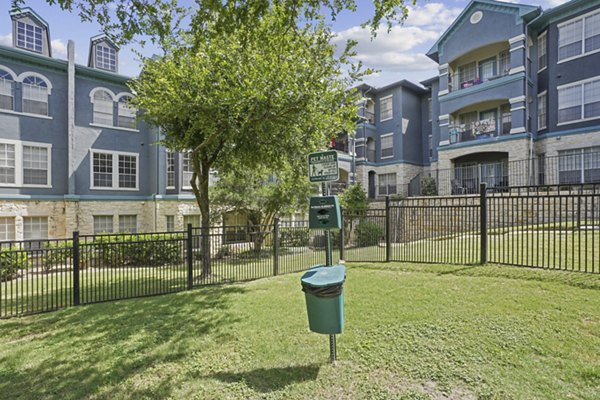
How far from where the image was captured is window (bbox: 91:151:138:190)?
17.1m

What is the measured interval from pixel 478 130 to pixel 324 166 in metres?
19.4

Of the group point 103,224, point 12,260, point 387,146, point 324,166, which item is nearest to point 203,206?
point 12,260

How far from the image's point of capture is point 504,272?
279 inches

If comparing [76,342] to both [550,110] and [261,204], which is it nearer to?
[261,204]

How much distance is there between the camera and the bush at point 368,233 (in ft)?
33.9

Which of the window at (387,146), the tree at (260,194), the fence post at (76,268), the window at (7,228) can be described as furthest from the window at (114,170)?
the window at (387,146)

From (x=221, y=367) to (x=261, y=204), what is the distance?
11.2 metres

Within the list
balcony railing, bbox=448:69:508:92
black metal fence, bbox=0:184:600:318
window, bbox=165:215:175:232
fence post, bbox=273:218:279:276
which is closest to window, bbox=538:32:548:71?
balcony railing, bbox=448:69:508:92

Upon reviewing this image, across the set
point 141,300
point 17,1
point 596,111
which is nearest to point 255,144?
point 141,300

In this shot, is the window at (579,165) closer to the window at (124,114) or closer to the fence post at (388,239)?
the fence post at (388,239)

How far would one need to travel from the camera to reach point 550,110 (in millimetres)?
→ 17641

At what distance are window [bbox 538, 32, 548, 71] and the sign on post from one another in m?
20.4

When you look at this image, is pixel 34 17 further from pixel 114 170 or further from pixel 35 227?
pixel 35 227

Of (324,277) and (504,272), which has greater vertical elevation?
(324,277)
